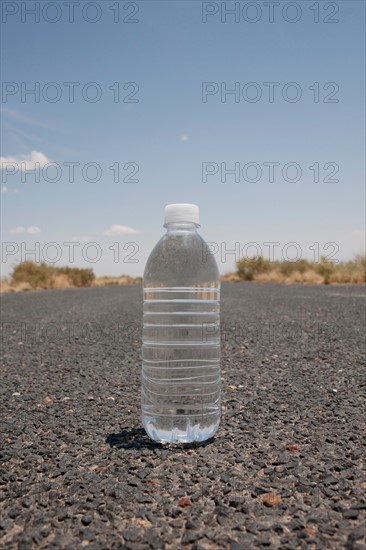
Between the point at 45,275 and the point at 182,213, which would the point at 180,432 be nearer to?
the point at 182,213

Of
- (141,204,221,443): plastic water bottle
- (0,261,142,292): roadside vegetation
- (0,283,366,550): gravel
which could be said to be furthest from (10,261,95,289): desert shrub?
(141,204,221,443): plastic water bottle

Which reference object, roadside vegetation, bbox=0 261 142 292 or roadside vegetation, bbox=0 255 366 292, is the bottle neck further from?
roadside vegetation, bbox=0 261 142 292

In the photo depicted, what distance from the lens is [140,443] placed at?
244 cm

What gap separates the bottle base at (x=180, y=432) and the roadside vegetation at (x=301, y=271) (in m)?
18.1

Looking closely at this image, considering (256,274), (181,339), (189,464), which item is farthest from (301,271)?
(189,464)

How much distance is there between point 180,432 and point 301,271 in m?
22.6

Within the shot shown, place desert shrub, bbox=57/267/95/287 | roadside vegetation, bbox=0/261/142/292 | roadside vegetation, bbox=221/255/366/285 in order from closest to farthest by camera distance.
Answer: roadside vegetation, bbox=221/255/366/285 < roadside vegetation, bbox=0/261/142/292 < desert shrub, bbox=57/267/95/287

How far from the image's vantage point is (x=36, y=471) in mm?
2148

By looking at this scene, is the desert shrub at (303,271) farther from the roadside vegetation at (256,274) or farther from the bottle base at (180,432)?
the bottle base at (180,432)

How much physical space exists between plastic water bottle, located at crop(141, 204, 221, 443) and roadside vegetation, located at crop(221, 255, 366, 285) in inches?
700

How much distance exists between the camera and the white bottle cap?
243cm

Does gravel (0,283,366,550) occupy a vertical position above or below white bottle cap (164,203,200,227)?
below

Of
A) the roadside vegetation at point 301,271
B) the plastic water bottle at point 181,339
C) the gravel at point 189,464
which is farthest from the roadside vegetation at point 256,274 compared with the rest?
the plastic water bottle at point 181,339

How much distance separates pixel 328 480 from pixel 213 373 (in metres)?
1.02
